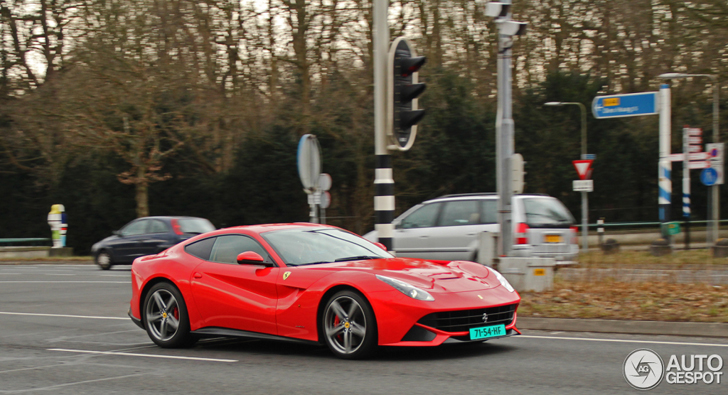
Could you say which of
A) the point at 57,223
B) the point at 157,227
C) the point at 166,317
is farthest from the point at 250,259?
the point at 57,223

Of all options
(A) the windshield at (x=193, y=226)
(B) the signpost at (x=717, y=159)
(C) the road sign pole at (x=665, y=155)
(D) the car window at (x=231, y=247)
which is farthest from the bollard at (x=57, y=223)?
(D) the car window at (x=231, y=247)

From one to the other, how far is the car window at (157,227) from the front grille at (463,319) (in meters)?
18.3

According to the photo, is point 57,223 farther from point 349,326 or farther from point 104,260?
point 349,326

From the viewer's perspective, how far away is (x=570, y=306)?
35.0 ft

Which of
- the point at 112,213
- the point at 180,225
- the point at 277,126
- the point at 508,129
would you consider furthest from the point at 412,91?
the point at 112,213

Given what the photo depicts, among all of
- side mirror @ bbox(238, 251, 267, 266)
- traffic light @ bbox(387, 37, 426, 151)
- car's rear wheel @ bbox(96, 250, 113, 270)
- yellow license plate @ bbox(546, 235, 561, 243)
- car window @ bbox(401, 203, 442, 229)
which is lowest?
car's rear wheel @ bbox(96, 250, 113, 270)

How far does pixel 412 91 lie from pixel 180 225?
49.3 ft

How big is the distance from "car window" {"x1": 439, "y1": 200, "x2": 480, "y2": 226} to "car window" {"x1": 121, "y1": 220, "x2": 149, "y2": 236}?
11.0 meters

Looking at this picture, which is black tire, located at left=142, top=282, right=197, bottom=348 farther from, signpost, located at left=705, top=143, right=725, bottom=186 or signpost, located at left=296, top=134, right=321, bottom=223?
signpost, located at left=705, top=143, right=725, bottom=186

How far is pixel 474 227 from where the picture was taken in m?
17.2

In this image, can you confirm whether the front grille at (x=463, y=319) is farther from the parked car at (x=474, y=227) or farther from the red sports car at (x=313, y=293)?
the parked car at (x=474, y=227)

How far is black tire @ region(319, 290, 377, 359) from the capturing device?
24.3 feet

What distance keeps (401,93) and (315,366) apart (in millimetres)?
4788

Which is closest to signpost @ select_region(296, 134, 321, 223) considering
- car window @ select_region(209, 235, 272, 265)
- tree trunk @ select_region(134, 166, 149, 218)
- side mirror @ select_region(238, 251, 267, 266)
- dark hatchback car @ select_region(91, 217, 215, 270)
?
car window @ select_region(209, 235, 272, 265)
